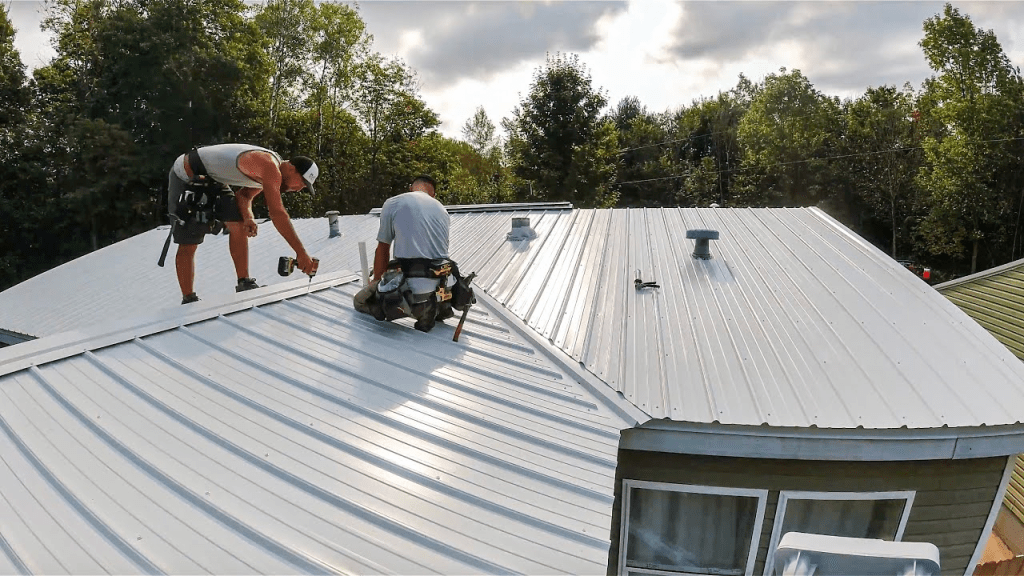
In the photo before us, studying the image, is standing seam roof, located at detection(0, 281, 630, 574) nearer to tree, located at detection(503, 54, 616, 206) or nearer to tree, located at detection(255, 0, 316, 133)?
tree, located at detection(503, 54, 616, 206)

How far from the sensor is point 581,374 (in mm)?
4203

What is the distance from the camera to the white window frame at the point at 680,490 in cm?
434

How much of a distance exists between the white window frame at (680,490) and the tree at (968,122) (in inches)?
963

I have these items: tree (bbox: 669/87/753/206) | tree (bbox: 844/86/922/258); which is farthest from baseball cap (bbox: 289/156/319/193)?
tree (bbox: 669/87/753/206)

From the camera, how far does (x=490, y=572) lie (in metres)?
2.33

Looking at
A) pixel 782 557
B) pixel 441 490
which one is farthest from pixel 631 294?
pixel 782 557

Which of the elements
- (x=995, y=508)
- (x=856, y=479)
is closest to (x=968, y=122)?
(x=995, y=508)

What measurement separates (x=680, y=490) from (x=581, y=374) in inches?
45.4

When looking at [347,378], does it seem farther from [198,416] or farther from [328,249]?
[328,249]

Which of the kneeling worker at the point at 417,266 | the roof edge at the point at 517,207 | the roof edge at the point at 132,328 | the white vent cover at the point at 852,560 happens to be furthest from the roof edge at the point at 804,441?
the roof edge at the point at 517,207

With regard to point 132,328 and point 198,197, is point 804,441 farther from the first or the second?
point 198,197

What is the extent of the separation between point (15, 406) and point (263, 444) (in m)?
1.41

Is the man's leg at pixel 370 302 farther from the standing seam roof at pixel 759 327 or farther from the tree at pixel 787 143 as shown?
the tree at pixel 787 143

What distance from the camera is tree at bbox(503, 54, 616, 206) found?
23.8 m
